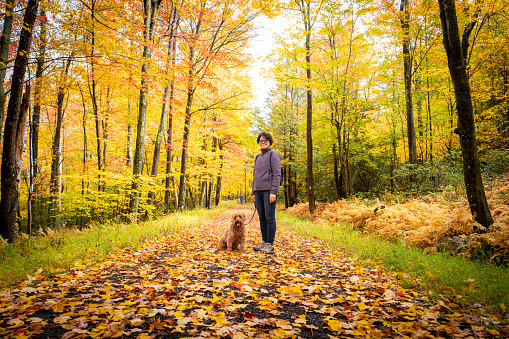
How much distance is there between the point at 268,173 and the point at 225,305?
2.94 meters

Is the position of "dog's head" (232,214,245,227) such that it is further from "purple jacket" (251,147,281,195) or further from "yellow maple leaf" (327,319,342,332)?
"yellow maple leaf" (327,319,342,332)

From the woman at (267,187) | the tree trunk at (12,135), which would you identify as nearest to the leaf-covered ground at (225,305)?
the woman at (267,187)

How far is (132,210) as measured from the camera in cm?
840

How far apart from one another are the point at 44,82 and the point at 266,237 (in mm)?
11320

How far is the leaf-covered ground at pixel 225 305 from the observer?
2043 mm

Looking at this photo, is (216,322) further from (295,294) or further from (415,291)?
(415,291)

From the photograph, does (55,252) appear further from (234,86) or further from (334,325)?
(234,86)

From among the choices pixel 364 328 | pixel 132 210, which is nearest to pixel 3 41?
pixel 132 210

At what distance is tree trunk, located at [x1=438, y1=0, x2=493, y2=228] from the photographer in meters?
4.30

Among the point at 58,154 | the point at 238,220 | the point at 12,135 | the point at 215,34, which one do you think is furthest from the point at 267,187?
the point at 58,154

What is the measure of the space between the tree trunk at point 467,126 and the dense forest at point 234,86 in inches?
0.9

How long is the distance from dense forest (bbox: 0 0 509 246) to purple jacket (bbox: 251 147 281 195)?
3.54m

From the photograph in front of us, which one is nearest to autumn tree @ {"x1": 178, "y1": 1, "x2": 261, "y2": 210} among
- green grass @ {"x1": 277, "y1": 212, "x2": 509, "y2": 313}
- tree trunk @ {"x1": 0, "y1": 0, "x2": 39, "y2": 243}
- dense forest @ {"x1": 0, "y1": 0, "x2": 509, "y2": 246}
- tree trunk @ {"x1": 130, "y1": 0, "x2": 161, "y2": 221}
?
dense forest @ {"x1": 0, "y1": 0, "x2": 509, "y2": 246}

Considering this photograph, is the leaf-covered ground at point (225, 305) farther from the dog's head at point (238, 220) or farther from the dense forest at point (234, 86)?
the dense forest at point (234, 86)
